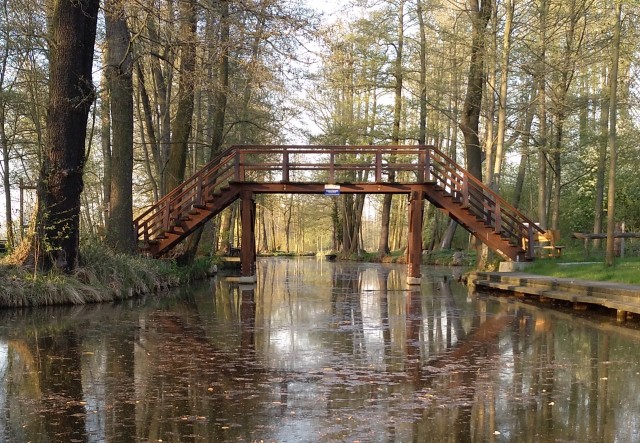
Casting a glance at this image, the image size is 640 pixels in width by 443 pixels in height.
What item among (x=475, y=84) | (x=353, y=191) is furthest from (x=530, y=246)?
(x=475, y=84)

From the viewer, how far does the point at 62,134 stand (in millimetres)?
13859

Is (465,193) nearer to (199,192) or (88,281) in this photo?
(199,192)

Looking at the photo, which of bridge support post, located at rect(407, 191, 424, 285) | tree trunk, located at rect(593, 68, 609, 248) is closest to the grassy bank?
bridge support post, located at rect(407, 191, 424, 285)

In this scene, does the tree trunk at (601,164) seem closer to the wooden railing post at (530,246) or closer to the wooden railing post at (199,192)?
the wooden railing post at (530,246)

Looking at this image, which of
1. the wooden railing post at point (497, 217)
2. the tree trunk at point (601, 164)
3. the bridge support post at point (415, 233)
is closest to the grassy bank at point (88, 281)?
the bridge support post at point (415, 233)

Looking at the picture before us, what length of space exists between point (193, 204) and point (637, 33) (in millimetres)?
15609

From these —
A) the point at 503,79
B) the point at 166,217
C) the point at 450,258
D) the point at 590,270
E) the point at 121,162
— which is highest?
the point at 503,79

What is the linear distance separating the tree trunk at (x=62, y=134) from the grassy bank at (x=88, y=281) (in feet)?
1.54

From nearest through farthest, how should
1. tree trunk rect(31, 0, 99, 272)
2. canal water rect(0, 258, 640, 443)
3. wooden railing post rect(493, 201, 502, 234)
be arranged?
1. canal water rect(0, 258, 640, 443)
2. tree trunk rect(31, 0, 99, 272)
3. wooden railing post rect(493, 201, 502, 234)

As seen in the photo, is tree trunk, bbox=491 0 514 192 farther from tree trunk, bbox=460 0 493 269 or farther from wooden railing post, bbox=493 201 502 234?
wooden railing post, bbox=493 201 502 234

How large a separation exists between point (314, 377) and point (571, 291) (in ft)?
31.5

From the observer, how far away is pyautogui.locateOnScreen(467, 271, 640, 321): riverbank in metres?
11.9

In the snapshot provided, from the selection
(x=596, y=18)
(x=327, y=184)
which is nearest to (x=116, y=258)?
(x=327, y=184)

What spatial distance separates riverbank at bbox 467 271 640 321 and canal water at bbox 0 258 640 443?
0.58 metres
